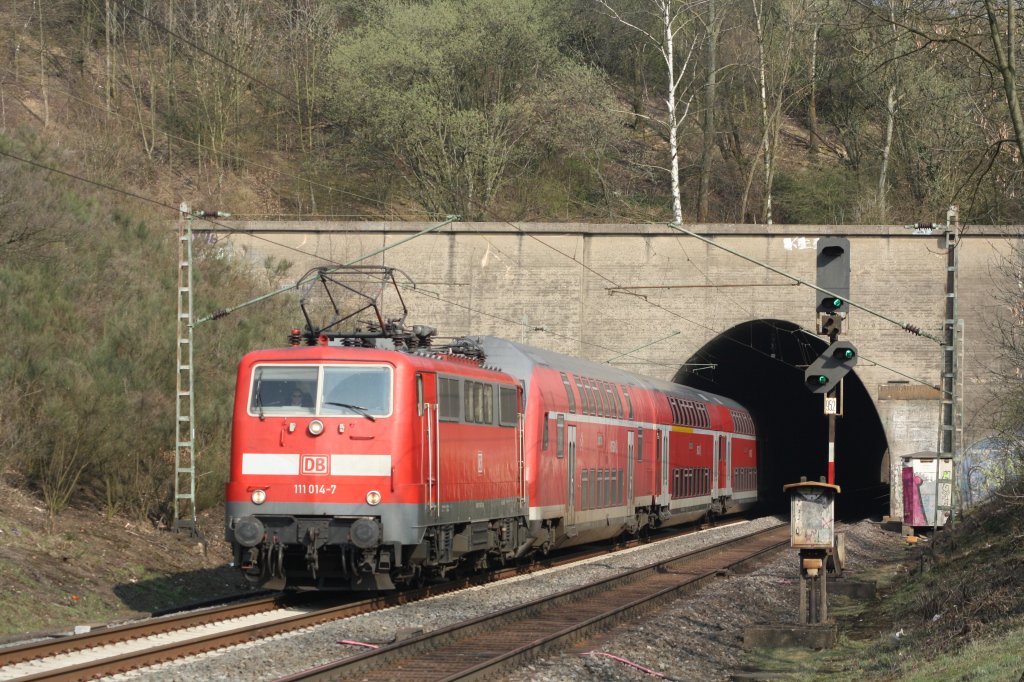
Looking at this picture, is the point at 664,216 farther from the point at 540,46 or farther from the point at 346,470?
the point at 346,470

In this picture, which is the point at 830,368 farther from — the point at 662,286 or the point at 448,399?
the point at 662,286

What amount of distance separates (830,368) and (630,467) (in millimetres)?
14043

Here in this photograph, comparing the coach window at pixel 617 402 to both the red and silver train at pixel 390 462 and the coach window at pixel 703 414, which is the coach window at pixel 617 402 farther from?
the coach window at pixel 703 414

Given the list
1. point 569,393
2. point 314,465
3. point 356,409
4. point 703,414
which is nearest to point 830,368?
point 356,409

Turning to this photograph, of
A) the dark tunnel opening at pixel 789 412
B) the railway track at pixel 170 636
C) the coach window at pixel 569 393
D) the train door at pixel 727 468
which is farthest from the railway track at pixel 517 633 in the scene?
the dark tunnel opening at pixel 789 412

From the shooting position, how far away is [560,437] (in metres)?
24.4

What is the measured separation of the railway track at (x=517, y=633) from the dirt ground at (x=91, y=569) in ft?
14.2

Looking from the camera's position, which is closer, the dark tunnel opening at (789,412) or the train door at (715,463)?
the train door at (715,463)

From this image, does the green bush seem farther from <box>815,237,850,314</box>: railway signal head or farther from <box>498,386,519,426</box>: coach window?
<box>815,237,850,314</box>: railway signal head

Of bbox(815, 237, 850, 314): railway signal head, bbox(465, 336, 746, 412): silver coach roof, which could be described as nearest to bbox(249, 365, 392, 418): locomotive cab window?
bbox(815, 237, 850, 314): railway signal head

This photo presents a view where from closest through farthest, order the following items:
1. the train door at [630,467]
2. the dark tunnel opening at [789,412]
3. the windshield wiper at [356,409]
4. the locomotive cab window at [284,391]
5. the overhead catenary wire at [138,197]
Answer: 1. the windshield wiper at [356,409]
2. the locomotive cab window at [284,391]
3. the train door at [630,467]
4. the overhead catenary wire at [138,197]
5. the dark tunnel opening at [789,412]

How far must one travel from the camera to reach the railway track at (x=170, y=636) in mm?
12047

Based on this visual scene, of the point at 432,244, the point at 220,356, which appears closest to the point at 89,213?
the point at 220,356

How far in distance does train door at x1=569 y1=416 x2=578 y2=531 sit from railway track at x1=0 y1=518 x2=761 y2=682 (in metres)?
6.04
